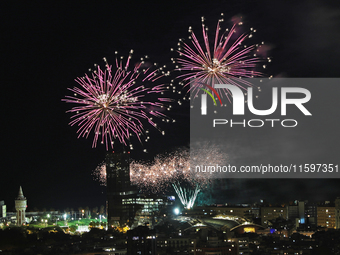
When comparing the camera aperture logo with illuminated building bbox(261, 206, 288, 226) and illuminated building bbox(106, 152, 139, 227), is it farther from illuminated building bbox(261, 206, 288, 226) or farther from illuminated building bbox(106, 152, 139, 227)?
illuminated building bbox(261, 206, 288, 226)

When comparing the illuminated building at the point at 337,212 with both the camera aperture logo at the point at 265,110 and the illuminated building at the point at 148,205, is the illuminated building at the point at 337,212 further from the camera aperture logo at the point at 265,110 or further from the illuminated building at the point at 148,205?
the illuminated building at the point at 148,205

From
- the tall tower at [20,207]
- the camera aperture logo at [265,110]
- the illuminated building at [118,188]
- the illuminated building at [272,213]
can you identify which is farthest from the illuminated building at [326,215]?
the tall tower at [20,207]

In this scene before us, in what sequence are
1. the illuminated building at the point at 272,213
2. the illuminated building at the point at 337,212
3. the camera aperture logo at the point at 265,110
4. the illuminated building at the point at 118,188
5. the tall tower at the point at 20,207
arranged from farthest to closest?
the illuminated building at the point at 272,213, the tall tower at the point at 20,207, the illuminated building at the point at 337,212, the illuminated building at the point at 118,188, the camera aperture logo at the point at 265,110

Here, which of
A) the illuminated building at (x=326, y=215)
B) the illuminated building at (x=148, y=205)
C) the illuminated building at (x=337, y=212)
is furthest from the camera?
the illuminated building at (x=326, y=215)

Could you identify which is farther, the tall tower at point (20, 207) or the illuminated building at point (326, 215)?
the illuminated building at point (326, 215)

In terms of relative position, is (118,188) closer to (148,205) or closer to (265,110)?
(148,205)

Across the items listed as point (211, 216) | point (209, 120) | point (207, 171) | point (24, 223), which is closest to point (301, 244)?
point (207, 171)

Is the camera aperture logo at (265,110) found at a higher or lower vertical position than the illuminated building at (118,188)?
higher
